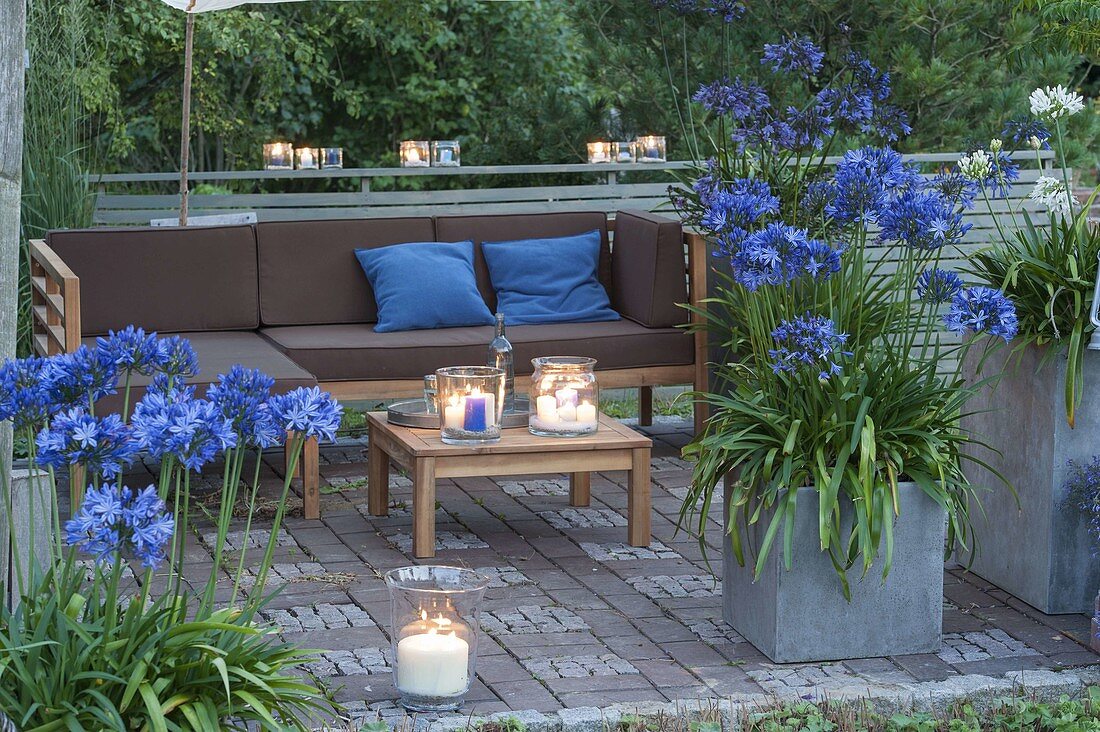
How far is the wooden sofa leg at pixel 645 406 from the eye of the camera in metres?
6.43

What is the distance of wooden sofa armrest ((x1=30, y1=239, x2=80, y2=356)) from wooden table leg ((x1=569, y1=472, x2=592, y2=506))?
1.74 meters

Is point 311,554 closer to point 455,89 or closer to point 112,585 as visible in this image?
point 112,585

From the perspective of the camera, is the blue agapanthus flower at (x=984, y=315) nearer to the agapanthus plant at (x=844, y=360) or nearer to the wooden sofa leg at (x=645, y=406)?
the agapanthus plant at (x=844, y=360)

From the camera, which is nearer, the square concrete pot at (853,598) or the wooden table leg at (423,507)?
the square concrete pot at (853,598)

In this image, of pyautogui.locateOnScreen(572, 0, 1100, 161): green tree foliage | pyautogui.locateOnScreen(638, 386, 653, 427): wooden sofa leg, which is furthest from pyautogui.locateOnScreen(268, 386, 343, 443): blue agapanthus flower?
pyautogui.locateOnScreen(572, 0, 1100, 161): green tree foliage

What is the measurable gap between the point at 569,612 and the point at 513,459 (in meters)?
0.69

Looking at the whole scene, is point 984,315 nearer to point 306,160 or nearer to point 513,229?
point 513,229

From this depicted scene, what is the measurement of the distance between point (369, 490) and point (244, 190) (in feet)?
20.3

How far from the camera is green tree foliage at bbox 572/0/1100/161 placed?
8305 mm

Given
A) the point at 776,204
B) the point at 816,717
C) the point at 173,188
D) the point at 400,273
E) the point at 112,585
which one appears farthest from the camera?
the point at 173,188

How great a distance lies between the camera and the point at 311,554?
4555 millimetres

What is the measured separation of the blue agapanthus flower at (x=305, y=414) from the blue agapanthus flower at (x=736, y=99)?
6.32ft

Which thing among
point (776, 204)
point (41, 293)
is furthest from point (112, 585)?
point (41, 293)

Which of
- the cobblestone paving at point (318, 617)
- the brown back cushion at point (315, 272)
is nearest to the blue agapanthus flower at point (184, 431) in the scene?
the cobblestone paving at point (318, 617)
